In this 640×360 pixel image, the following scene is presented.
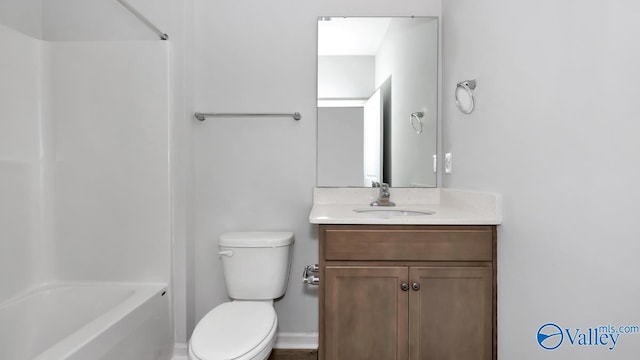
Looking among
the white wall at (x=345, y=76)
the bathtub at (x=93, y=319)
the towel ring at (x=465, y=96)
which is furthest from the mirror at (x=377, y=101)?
the bathtub at (x=93, y=319)

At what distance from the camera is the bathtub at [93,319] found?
1.48 metres

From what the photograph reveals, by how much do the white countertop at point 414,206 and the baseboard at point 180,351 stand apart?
1069mm

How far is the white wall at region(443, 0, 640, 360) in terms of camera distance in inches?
33.3

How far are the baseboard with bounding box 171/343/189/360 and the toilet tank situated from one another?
17.2 inches

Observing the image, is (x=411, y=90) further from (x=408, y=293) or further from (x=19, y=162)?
(x=19, y=162)

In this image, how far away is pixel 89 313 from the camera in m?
1.83

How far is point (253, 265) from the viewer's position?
72.8 inches

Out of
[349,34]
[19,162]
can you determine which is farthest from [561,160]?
[19,162]

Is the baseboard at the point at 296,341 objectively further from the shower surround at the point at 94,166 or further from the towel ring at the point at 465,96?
the towel ring at the point at 465,96

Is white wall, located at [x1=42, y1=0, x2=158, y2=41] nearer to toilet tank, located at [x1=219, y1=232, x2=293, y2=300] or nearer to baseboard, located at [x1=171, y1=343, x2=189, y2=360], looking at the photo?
toilet tank, located at [x1=219, y1=232, x2=293, y2=300]

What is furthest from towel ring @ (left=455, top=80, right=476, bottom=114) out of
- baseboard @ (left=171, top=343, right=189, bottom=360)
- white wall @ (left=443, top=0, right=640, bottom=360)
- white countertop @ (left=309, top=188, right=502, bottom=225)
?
baseboard @ (left=171, top=343, right=189, bottom=360)

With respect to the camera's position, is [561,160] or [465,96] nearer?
[561,160]

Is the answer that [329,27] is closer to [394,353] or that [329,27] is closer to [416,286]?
[416,286]

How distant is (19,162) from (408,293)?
2.02 m
